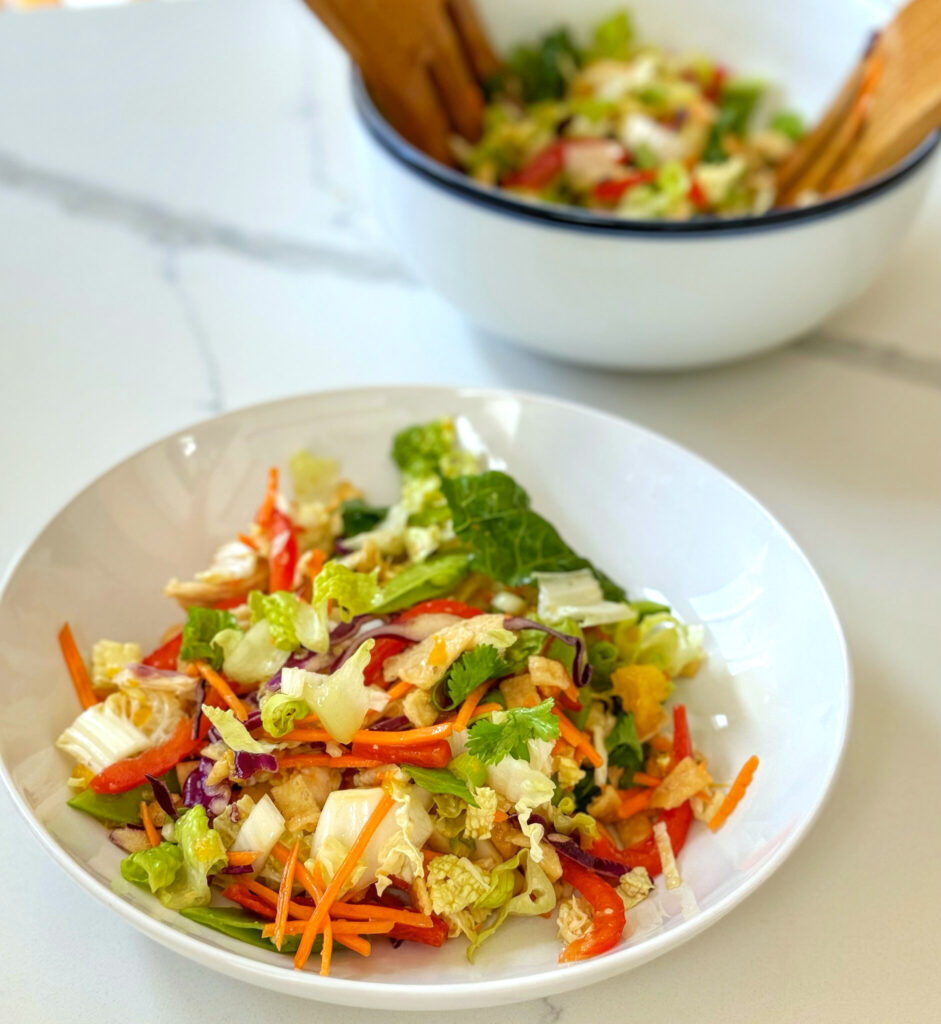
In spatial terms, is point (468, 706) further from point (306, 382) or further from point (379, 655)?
point (306, 382)

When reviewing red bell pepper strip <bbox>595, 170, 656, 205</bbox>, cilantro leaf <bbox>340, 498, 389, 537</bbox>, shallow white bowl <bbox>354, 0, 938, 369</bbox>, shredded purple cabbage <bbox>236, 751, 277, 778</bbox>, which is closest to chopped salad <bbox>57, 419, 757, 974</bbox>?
shredded purple cabbage <bbox>236, 751, 277, 778</bbox>

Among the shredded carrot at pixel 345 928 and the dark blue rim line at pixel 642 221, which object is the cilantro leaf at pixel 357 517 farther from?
the shredded carrot at pixel 345 928

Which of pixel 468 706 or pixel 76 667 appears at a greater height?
pixel 468 706

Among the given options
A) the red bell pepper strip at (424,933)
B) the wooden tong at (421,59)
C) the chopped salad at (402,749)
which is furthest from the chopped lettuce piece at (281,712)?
the wooden tong at (421,59)

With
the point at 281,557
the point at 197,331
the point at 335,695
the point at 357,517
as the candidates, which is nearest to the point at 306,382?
the point at 197,331

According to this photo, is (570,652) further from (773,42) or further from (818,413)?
(773,42)

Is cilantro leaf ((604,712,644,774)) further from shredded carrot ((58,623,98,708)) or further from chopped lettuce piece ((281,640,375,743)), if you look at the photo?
shredded carrot ((58,623,98,708))
